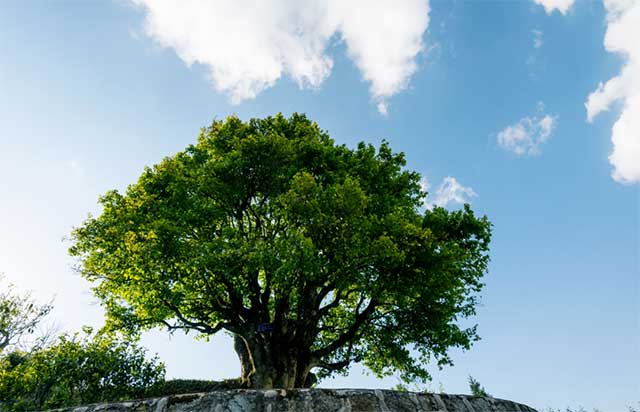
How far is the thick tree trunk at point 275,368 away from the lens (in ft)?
53.7

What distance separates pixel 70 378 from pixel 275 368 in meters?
8.09

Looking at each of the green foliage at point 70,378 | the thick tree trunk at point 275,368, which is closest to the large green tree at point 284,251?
the thick tree trunk at point 275,368

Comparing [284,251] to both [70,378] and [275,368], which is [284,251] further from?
[70,378]

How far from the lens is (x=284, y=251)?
13.7 meters

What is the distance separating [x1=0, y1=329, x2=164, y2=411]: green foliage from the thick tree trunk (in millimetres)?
4833

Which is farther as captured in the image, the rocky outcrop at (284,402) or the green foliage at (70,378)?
the green foliage at (70,378)

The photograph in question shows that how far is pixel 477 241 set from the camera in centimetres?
1780

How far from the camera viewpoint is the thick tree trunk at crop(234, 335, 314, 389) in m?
16.4

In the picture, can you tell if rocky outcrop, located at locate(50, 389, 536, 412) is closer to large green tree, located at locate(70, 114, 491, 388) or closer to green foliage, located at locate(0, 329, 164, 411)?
large green tree, located at locate(70, 114, 491, 388)

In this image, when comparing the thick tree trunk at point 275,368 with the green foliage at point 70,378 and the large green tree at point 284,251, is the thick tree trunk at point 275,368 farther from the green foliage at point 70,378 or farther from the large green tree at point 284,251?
the green foliage at point 70,378

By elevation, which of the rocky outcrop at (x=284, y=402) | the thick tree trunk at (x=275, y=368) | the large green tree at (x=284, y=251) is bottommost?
the rocky outcrop at (x=284, y=402)

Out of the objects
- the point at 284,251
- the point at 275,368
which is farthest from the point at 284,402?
the point at 275,368

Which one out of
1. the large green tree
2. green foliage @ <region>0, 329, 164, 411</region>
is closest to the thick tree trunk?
the large green tree

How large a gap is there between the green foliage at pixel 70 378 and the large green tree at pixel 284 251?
2.42m
